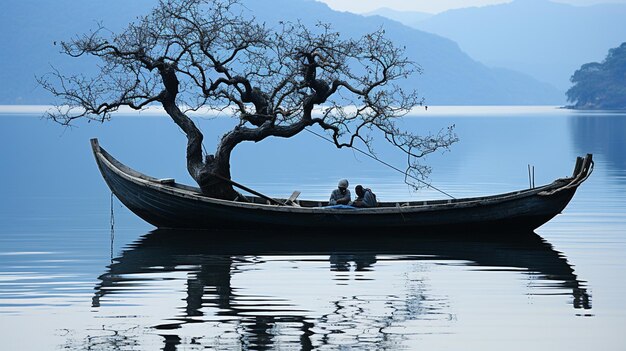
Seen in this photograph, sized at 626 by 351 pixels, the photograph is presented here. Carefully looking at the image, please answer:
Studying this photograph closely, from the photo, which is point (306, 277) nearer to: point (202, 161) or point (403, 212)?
point (403, 212)

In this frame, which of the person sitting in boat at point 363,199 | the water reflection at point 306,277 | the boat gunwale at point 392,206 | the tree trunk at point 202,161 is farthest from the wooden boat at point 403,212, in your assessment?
the tree trunk at point 202,161

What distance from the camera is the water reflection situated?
49.6ft

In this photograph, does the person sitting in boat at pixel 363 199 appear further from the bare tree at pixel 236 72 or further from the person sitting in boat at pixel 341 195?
the bare tree at pixel 236 72

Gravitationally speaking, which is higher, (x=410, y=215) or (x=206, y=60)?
(x=206, y=60)

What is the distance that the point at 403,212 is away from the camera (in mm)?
24797

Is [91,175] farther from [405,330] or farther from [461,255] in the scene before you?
[405,330]

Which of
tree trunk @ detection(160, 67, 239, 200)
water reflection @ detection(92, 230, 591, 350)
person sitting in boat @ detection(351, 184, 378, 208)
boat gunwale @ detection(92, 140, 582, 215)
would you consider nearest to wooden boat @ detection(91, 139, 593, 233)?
boat gunwale @ detection(92, 140, 582, 215)

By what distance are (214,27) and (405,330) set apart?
1261cm

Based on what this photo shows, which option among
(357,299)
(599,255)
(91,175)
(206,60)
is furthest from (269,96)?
(91,175)

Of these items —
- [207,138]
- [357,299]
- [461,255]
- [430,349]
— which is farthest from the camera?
[207,138]

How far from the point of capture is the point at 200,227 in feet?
87.0

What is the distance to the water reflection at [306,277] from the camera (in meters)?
15.1

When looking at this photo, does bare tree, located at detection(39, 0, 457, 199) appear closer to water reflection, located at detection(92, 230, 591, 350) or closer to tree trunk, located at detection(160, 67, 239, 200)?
tree trunk, located at detection(160, 67, 239, 200)

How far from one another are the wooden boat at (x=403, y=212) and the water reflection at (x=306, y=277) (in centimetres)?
31
